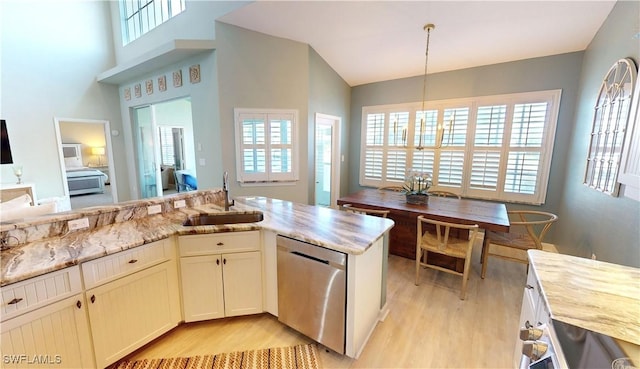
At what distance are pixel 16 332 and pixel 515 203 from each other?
5.17 meters

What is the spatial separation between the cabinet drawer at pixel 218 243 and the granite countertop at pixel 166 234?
0.16ft

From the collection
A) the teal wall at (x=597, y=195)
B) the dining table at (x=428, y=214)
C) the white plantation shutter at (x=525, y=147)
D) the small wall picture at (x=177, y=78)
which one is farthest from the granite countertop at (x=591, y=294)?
the small wall picture at (x=177, y=78)

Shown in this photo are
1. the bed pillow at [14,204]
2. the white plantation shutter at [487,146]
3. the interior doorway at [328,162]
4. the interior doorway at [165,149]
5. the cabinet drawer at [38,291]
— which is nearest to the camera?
the cabinet drawer at [38,291]

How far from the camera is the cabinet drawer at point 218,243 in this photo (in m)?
1.84

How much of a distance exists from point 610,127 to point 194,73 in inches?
188

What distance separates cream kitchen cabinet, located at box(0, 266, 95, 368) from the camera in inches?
46.9

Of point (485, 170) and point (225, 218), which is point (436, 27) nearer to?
point (485, 170)

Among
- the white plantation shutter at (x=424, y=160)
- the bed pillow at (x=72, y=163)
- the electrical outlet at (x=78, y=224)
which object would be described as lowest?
the electrical outlet at (x=78, y=224)

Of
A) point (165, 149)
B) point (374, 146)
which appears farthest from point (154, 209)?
point (165, 149)

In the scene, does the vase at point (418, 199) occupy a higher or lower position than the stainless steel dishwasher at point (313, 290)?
higher

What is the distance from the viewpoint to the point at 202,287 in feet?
6.29

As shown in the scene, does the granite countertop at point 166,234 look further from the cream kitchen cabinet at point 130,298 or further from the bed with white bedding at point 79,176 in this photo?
the bed with white bedding at point 79,176

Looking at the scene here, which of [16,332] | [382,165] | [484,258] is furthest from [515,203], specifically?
[16,332]

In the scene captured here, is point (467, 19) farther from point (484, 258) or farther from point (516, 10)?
point (484, 258)
